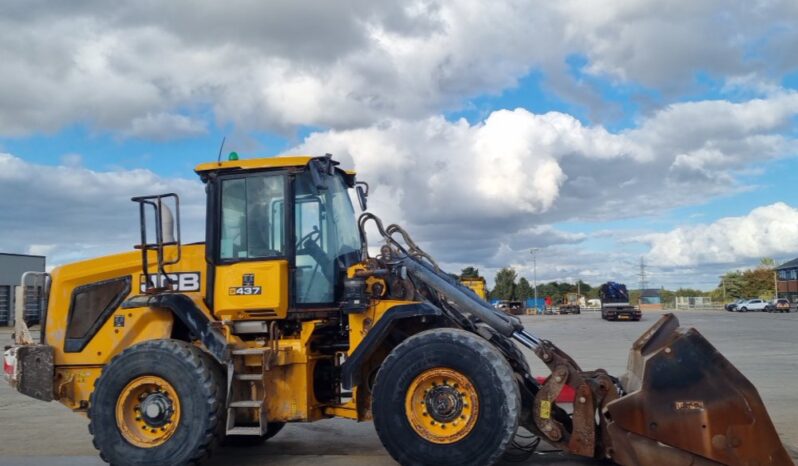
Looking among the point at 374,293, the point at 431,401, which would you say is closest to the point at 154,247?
the point at 374,293

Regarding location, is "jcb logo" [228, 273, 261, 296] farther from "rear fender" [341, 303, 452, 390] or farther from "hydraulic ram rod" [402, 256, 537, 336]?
"hydraulic ram rod" [402, 256, 537, 336]

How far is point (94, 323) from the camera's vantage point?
7.15 meters

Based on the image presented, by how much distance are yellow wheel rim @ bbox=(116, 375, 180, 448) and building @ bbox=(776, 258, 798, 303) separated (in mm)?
94717

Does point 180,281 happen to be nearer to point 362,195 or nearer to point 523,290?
point 362,195

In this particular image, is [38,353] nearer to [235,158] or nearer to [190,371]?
[190,371]

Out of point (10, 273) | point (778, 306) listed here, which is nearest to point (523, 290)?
point (778, 306)

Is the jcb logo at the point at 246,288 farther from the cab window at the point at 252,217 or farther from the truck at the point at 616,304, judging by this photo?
the truck at the point at 616,304

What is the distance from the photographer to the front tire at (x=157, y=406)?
245 inches

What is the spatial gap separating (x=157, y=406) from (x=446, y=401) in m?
2.66

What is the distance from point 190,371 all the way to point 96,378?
1.37m

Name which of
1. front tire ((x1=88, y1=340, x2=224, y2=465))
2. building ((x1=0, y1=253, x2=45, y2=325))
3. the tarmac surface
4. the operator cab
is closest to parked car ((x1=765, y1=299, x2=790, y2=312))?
the tarmac surface

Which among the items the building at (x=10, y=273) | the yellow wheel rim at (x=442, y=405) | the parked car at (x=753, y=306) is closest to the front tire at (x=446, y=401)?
the yellow wheel rim at (x=442, y=405)

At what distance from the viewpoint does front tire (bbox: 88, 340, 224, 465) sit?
621cm

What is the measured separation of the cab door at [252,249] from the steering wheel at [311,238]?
0.47 ft
